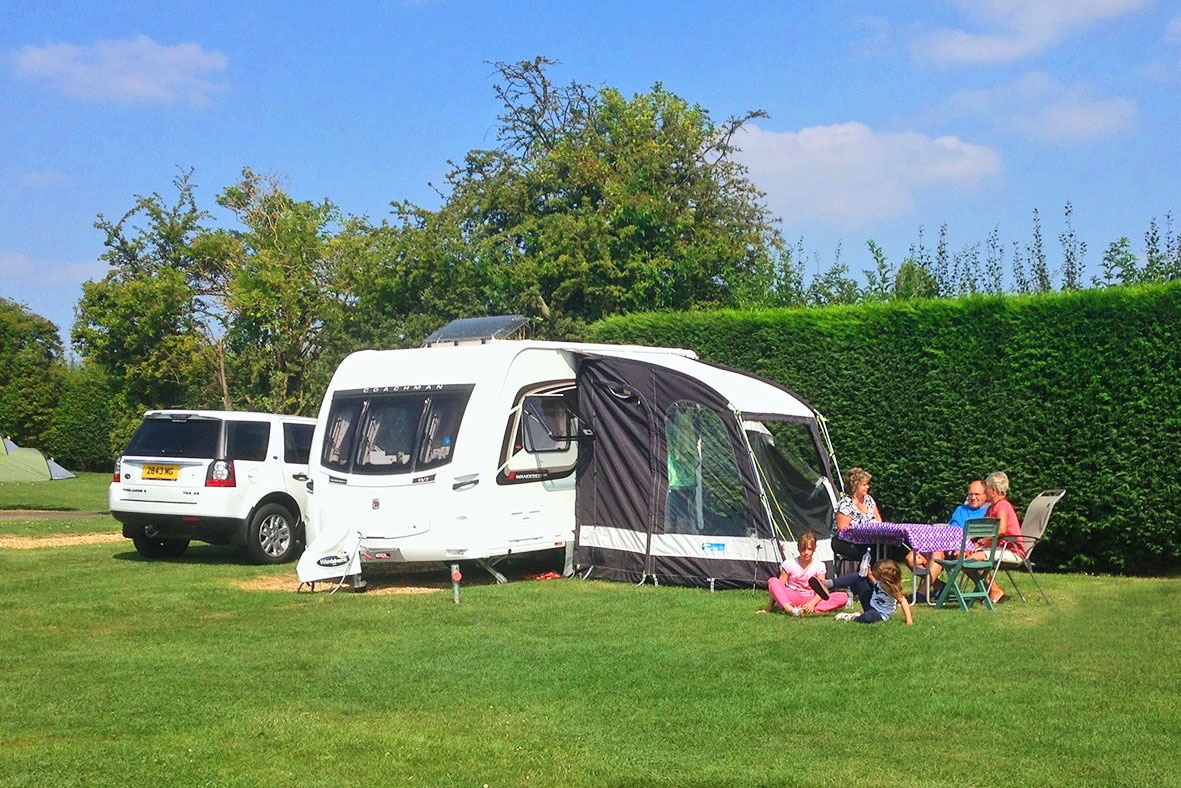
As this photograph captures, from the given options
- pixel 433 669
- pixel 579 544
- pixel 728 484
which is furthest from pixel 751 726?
pixel 579 544

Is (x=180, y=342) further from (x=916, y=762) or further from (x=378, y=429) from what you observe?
(x=916, y=762)

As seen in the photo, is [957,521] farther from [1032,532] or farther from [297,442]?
[297,442]

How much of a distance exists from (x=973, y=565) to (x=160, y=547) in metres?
9.85

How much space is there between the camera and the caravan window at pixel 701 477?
12.4 m

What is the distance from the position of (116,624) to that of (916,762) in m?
6.88

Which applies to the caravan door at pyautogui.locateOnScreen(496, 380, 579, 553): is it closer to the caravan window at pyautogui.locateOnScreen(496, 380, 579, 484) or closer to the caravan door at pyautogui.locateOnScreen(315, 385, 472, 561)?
the caravan window at pyautogui.locateOnScreen(496, 380, 579, 484)

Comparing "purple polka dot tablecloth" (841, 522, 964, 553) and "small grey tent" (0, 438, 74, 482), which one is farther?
"small grey tent" (0, 438, 74, 482)

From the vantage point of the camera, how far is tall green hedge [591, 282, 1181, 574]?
1301cm

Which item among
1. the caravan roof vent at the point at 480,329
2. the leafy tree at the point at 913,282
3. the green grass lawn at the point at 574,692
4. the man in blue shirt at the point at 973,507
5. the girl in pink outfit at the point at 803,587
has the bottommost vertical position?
the green grass lawn at the point at 574,692

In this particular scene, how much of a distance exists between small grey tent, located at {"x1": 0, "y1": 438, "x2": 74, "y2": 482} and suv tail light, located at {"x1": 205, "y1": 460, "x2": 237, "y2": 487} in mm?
22929

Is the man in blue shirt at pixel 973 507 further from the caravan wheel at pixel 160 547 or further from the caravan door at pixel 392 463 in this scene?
the caravan wheel at pixel 160 547

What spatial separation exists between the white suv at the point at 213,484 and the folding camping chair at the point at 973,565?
7.78m

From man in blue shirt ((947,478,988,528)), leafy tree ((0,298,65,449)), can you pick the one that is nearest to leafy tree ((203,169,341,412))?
leafy tree ((0,298,65,449))

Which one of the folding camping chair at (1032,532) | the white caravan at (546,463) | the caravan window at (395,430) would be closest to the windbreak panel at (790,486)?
the white caravan at (546,463)
